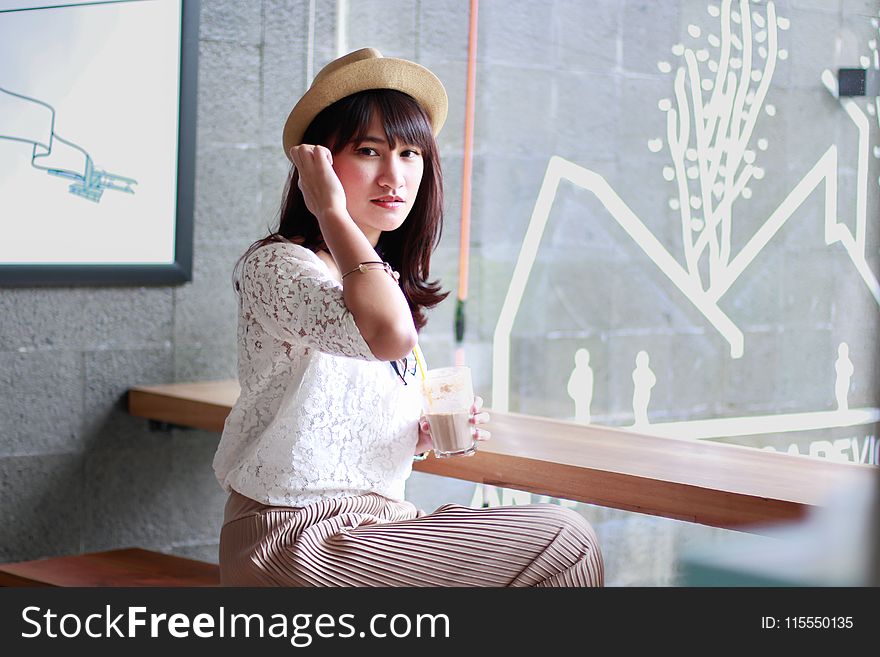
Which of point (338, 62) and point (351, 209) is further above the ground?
point (338, 62)

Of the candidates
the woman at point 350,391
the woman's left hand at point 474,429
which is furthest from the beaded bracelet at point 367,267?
the woman's left hand at point 474,429

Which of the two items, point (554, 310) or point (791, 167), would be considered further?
point (554, 310)

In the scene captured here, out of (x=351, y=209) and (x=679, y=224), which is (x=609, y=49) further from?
(x=351, y=209)

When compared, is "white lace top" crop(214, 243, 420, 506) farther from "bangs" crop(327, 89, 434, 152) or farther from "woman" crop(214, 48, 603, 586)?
"bangs" crop(327, 89, 434, 152)

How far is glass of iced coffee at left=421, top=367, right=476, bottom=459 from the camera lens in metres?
1.82

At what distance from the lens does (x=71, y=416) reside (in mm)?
2738

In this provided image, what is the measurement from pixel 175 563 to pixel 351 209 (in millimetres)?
1178

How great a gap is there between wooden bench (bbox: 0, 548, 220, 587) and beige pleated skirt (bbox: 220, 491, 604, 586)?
2.50 feet

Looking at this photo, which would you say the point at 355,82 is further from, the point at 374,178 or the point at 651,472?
the point at 651,472

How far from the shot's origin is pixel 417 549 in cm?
→ 161

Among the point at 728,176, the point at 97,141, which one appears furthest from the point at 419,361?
the point at 97,141

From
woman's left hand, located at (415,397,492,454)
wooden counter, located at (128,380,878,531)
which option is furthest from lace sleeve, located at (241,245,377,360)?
wooden counter, located at (128,380,878,531)

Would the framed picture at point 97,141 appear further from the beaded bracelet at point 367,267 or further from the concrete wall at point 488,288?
the beaded bracelet at point 367,267
